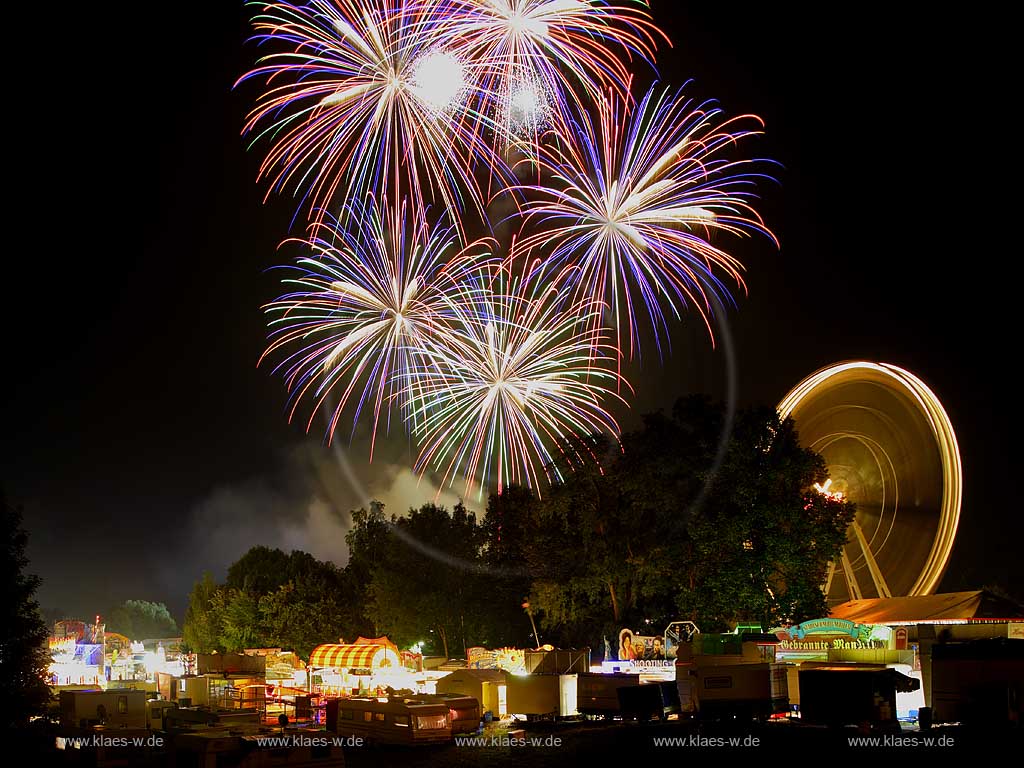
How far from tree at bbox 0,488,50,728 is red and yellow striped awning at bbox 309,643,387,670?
16514 millimetres

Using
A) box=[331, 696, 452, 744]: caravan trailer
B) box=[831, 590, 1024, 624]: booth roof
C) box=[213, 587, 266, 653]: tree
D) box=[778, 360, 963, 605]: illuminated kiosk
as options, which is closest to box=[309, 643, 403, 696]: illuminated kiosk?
box=[331, 696, 452, 744]: caravan trailer

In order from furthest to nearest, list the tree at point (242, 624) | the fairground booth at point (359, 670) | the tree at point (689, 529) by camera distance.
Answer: the tree at point (242, 624) < the fairground booth at point (359, 670) < the tree at point (689, 529)

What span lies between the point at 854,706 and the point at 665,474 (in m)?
23.6

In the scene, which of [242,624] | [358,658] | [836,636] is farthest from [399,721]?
[242,624]

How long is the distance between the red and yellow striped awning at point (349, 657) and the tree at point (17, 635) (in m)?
16.5

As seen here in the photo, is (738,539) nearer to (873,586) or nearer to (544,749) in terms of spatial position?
(873,586)

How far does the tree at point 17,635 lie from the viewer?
95.3 ft

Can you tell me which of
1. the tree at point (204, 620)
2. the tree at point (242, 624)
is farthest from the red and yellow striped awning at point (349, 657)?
the tree at point (204, 620)

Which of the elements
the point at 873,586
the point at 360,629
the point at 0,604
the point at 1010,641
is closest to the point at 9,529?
the point at 0,604

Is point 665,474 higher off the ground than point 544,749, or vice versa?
point 665,474

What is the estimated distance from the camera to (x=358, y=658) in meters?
47.7

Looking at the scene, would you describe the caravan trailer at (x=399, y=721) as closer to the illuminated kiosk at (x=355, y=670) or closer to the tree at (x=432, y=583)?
the illuminated kiosk at (x=355, y=670)

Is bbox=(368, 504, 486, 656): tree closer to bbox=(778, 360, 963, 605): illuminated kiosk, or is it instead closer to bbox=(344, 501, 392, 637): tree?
bbox=(344, 501, 392, 637): tree

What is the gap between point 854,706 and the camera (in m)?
23.7
